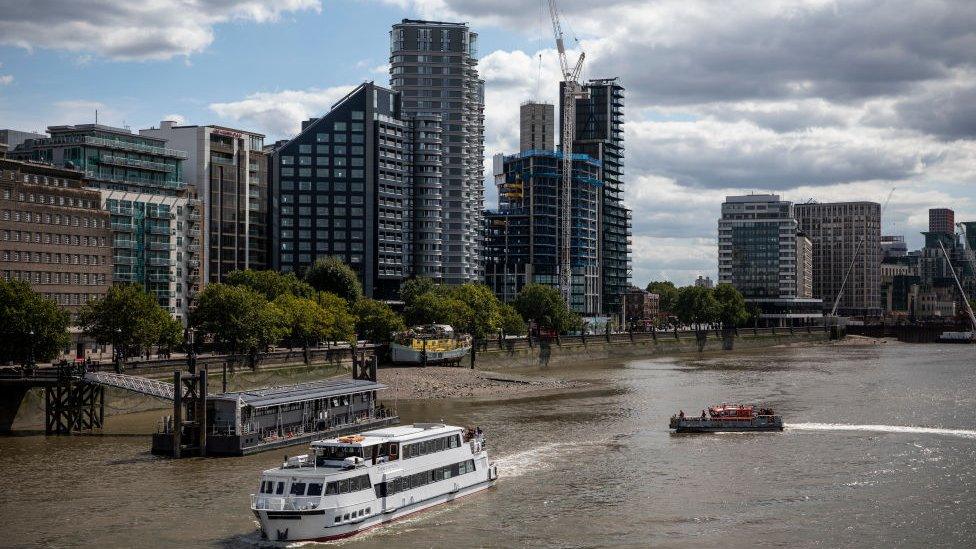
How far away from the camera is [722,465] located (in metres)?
85.8

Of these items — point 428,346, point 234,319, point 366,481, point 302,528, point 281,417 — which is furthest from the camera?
point 428,346

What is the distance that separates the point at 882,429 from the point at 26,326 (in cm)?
8562

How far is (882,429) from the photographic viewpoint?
105938 mm

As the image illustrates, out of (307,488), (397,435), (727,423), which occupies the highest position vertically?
(397,435)

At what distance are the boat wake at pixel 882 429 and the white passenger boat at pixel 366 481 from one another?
42952 mm

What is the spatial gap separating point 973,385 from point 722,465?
94570 millimetres

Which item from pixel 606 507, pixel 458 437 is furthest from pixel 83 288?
pixel 606 507

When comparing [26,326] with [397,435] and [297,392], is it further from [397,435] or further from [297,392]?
[397,435]

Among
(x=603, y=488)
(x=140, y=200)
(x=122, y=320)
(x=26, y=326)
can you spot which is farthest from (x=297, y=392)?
(x=140, y=200)

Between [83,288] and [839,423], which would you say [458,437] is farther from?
[83,288]

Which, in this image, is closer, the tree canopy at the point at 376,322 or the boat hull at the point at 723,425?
the boat hull at the point at 723,425

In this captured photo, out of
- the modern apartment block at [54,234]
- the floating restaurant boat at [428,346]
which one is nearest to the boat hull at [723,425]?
the floating restaurant boat at [428,346]

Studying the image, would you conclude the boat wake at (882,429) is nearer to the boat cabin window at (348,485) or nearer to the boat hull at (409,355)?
the boat cabin window at (348,485)

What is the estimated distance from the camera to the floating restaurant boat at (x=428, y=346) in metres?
168
